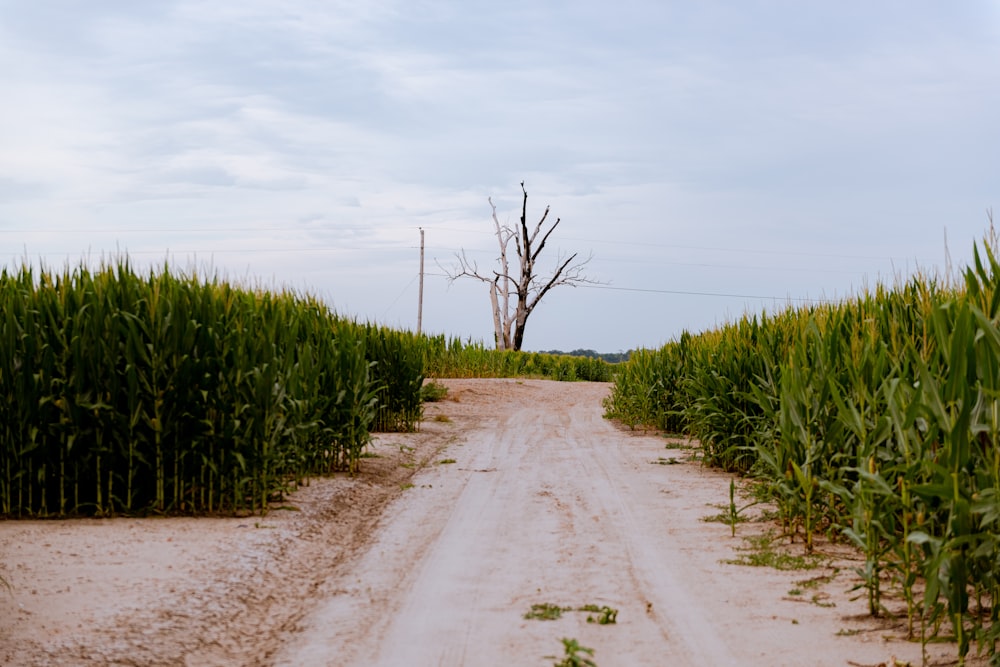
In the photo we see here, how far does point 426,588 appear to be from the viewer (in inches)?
263

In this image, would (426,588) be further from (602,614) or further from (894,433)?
(894,433)

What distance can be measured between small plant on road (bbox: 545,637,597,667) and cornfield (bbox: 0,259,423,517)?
190 inches

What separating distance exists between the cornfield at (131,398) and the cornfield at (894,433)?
16.7ft

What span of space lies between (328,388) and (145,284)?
323cm

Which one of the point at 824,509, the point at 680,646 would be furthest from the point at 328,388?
the point at 680,646

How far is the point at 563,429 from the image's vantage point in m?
20.2

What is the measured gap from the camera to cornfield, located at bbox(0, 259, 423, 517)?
8.87 m

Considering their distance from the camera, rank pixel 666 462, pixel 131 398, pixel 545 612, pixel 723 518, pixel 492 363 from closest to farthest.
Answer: pixel 545 612, pixel 131 398, pixel 723 518, pixel 666 462, pixel 492 363

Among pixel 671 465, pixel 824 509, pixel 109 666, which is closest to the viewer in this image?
pixel 109 666

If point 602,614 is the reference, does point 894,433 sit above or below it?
above

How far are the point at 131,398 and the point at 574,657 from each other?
5.64 m

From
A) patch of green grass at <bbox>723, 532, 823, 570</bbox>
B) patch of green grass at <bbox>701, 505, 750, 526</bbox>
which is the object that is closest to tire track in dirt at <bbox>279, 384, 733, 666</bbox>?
patch of green grass at <bbox>723, 532, 823, 570</bbox>

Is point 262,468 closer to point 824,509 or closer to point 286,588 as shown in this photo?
point 286,588

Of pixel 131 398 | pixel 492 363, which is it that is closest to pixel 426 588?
pixel 131 398
